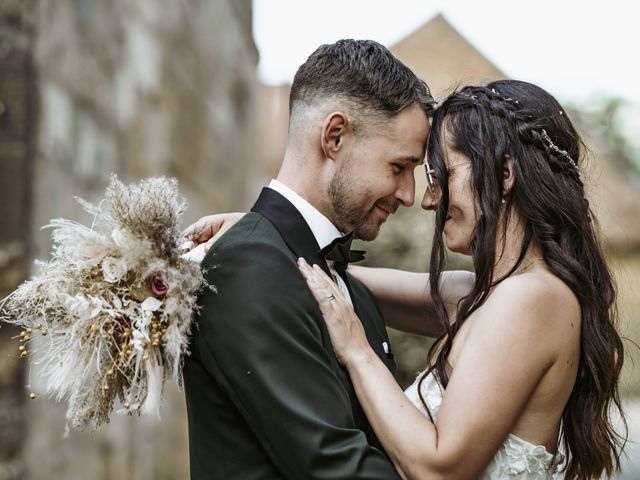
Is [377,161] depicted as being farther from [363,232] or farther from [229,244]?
[229,244]

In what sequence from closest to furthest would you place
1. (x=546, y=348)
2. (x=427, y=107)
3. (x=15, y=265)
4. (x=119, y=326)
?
(x=119, y=326)
(x=546, y=348)
(x=427, y=107)
(x=15, y=265)

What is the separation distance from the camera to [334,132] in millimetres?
2965

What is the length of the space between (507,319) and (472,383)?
0.22 meters

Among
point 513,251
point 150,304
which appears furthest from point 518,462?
point 150,304

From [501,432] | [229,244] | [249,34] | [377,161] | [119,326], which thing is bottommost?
[501,432]

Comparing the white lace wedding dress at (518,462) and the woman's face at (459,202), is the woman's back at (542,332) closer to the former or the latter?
the white lace wedding dress at (518,462)

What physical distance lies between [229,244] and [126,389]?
0.52 meters

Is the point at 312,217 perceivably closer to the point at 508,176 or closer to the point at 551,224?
the point at 508,176

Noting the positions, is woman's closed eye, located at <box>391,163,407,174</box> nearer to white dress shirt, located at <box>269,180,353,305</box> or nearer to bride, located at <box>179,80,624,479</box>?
bride, located at <box>179,80,624,479</box>

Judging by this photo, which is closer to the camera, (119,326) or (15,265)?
(119,326)

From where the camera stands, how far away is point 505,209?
2881 mm

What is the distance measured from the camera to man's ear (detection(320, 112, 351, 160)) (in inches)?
116

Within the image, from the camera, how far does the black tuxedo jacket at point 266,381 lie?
2375 mm

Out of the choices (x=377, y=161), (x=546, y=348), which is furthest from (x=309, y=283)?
(x=546, y=348)
